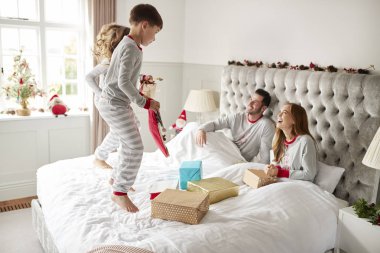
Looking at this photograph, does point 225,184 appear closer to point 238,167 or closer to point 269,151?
point 238,167

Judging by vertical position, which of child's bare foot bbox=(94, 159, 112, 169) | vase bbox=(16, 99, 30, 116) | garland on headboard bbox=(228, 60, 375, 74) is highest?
garland on headboard bbox=(228, 60, 375, 74)

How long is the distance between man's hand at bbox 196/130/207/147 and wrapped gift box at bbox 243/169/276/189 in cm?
86

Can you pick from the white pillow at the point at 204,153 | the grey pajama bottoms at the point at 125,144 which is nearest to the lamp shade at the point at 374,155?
the white pillow at the point at 204,153

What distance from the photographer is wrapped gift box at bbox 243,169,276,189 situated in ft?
9.34

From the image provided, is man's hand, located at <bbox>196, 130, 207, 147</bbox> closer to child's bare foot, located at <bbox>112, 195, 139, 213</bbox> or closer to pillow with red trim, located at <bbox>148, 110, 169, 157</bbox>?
pillow with red trim, located at <bbox>148, 110, 169, 157</bbox>

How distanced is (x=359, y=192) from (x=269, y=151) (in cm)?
94

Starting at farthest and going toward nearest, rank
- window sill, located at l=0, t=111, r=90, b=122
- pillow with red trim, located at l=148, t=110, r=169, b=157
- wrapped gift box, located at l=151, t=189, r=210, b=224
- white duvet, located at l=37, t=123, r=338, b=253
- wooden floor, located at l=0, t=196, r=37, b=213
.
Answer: window sill, located at l=0, t=111, r=90, b=122
wooden floor, located at l=0, t=196, r=37, b=213
pillow with red trim, located at l=148, t=110, r=169, b=157
wrapped gift box, located at l=151, t=189, r=210, b=224
white duvet, located at l=37, t=123, r=338, b=253

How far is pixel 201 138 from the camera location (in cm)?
377

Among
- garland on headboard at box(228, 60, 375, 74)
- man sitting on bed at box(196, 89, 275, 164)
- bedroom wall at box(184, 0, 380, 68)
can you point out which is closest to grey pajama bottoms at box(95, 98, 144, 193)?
man sitting on bed at box(196, 89, 275, 164)

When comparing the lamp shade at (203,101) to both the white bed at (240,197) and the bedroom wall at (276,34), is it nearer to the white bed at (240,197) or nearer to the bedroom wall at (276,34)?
the bedroom wall at (276,34)

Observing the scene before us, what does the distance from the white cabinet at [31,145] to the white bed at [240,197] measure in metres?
1.38

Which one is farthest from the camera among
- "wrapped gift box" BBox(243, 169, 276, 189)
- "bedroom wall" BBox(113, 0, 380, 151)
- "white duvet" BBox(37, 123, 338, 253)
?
"bedroom wall" BBox(113, 0, 380, 151)

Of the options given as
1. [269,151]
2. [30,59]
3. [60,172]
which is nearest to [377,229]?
[269,151]

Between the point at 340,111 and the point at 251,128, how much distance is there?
958 millimetres
